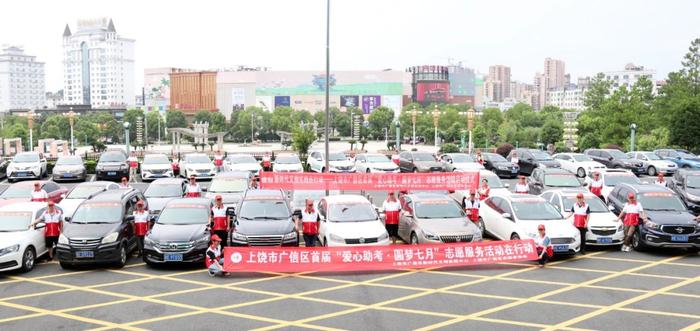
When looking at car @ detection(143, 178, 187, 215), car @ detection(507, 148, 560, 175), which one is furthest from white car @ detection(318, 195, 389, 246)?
car @ detection(507, 148, 560, 175)

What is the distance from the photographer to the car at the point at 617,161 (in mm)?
31359

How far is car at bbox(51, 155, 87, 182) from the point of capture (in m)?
27.4

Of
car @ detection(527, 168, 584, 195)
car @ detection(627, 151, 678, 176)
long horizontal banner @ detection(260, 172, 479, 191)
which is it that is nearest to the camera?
long horizontal banner @ detection(260, 172, 479, 191)

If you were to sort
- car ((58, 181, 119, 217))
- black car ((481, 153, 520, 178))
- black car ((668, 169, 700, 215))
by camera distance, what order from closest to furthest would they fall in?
car ((58, 181, 119, 217))
black car ((668, 169, 700, 215))
black car ((481, 153, 520, 178))

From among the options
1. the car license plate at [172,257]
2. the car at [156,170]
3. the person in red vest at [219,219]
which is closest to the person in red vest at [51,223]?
the car license plate at [172,257]

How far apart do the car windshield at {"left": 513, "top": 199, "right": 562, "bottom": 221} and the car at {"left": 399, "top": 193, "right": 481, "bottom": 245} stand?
48.9 inches

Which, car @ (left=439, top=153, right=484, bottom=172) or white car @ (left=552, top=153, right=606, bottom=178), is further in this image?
white car @ (left=552, top=153, right=606, bottom=178)

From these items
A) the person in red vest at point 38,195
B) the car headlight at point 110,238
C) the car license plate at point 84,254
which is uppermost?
the person in red vest at point 38,195

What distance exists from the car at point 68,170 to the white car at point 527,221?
1874cm

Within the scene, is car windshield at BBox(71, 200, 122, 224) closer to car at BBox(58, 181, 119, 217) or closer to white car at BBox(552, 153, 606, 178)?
car at BBox(58, 181, 119, 217)

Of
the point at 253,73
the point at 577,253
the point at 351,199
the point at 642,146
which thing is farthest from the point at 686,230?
the point at 253,73

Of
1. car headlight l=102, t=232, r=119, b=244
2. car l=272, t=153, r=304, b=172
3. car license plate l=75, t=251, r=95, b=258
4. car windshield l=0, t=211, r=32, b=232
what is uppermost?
car l=272, t=153, r=304, b=172

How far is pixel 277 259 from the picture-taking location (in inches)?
517

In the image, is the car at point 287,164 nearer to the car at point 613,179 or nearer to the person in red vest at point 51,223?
the car at point 613,179
